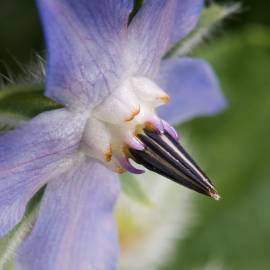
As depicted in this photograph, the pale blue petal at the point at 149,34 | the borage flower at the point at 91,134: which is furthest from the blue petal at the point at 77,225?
the pale blue petal at the point at 149,34

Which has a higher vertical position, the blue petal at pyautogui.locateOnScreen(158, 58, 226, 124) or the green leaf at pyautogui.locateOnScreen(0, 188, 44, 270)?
the green leaf at pyautogui.locateOnScreen(0, 188, 44, 270)

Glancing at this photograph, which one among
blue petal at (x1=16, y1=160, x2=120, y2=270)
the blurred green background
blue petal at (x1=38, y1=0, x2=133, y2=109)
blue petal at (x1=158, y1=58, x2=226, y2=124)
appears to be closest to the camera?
blue petal at (x1=38, y1=0, x2=133, y2=109)

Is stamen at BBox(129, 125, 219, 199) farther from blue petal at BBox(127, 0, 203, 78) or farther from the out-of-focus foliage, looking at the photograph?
the out-of-focus foliage

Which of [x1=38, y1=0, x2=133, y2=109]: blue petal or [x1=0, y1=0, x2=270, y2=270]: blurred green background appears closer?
[x1=38, y1=0, x2=133, y2=109]: blue petal

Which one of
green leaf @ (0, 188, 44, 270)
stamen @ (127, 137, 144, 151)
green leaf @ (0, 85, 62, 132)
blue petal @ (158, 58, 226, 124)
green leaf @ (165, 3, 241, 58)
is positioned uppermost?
green leaf @ (0, 85, 62, 132)

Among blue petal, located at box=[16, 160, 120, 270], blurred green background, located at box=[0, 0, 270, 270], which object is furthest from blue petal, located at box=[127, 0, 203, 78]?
blurred green background, located at box=[0, 0, 270, 270]

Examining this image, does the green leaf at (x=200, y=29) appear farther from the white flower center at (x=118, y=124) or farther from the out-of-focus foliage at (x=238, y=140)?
the out-of-focus foliage at (x=238, y=140)
